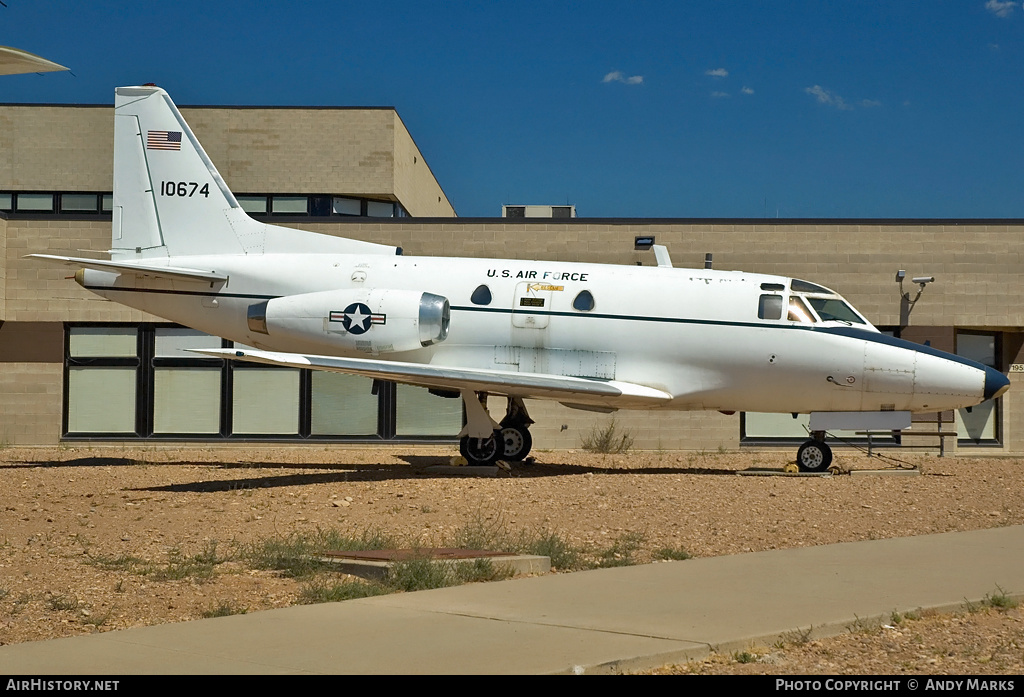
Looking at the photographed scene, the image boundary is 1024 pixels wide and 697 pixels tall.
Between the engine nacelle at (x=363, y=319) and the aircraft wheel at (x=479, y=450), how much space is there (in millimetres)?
1865

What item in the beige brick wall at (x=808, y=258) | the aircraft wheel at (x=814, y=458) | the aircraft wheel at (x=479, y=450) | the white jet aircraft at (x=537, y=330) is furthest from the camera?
the beige brick wall at (x=808, y=258)

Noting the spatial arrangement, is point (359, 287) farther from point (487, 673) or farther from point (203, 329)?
point (487, 673)

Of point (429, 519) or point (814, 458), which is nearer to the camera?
point (429, 519)

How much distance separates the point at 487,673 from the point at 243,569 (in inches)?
172

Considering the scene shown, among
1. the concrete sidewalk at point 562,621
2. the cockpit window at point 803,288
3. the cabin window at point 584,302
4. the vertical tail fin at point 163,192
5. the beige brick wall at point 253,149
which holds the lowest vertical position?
the concrete sidewalk at point 562,621

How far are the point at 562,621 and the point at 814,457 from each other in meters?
11.8

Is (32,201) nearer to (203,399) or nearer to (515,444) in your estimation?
(203,399)

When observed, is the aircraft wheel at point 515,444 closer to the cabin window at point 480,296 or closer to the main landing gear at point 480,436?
the main landing gear at point 480,436

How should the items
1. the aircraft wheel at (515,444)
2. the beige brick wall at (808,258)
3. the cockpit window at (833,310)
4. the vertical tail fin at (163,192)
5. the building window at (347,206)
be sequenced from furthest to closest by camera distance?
1. the building window at (347,206)
2. the beige brick wall at (808,258)
3. the vertical tail fin at (163,192)
4. the aircraft wheel at (515,444)
5. the cockpit window at (833,310)

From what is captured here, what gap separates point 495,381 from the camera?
17453 millimetres

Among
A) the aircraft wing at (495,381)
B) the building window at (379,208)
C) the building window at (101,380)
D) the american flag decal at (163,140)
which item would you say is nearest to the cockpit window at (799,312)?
the aircraft wing at (495,381)

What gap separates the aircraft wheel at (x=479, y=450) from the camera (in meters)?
19.1

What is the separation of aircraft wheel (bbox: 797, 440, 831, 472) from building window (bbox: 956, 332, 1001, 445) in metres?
9.53

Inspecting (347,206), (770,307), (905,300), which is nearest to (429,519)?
(770,307)
